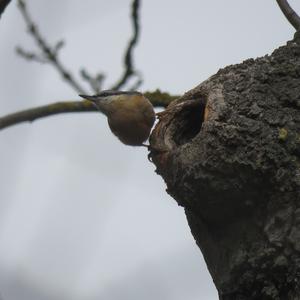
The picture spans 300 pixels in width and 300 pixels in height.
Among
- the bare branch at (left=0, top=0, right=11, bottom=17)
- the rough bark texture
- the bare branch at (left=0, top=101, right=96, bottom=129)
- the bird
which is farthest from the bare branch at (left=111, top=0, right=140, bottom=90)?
the rough bark texture

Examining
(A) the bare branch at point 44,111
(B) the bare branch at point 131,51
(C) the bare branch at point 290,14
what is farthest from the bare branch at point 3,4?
(C) the bare branch at point 290,14

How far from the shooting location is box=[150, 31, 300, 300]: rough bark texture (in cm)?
314

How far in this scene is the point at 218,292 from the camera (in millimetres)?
3410

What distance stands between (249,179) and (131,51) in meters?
1.99

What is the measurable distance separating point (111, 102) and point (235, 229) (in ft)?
6.34

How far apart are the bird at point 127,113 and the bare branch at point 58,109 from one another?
0.22 m

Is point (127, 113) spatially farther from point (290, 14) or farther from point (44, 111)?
point (290, 14)

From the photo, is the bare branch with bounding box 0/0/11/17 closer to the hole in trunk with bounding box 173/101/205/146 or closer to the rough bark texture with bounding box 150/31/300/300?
the hole in trunk with bounding box 173/101/205/146

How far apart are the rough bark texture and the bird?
1.07 metres

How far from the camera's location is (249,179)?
325cm

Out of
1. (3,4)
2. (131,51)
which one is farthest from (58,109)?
(3,4)

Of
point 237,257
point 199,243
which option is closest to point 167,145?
point 199,243

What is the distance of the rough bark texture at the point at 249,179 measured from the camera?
314cm

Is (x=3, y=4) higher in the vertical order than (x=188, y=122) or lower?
higher
